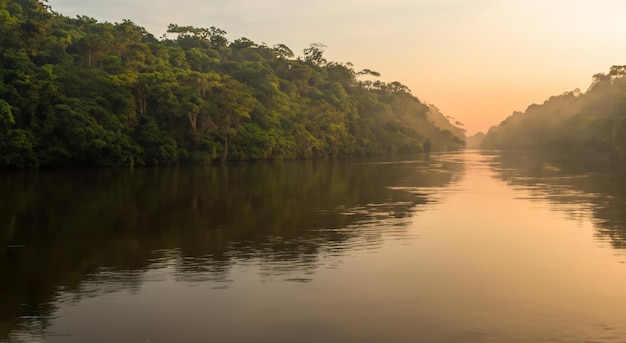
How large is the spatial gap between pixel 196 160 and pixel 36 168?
69.1 feet

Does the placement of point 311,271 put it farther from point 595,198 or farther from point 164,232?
point 595,198

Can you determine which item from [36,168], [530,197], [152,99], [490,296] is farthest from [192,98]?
[490,296]

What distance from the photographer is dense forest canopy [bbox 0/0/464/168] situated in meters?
59.6

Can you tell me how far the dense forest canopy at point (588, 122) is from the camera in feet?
301

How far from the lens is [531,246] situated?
1841cm

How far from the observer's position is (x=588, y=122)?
11481cm

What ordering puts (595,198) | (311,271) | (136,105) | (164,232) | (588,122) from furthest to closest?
(588,122) < (136,105) < (595,198) < (164,232) < (311,271)

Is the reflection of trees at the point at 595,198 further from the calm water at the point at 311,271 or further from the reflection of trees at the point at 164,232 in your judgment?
the reflection of trees at the point at 164,232

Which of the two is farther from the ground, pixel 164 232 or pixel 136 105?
pixel 136 105

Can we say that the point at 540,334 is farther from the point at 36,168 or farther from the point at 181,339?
the point at 36,168

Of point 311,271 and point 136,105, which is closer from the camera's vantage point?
point 311,271

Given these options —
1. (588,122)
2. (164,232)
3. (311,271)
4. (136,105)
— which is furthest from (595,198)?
(588,122)

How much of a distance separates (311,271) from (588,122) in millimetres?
114120

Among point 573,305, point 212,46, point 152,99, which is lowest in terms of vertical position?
point 573,305
